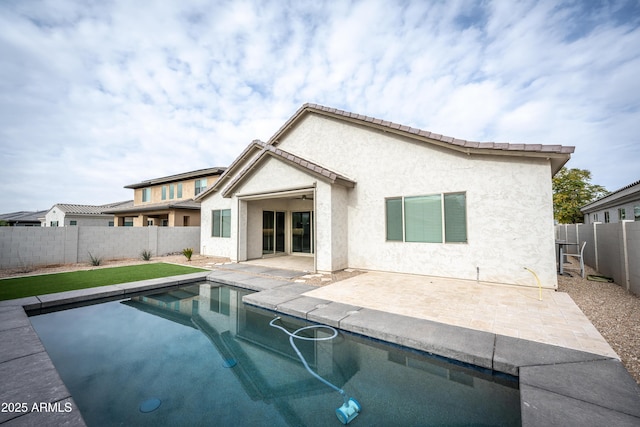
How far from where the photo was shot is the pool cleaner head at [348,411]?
264 centimetres

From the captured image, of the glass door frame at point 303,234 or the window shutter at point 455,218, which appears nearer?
the window shutter at point 455,218

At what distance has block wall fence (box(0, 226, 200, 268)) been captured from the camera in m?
10.9

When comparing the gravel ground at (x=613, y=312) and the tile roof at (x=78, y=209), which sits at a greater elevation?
the tile roof at (x=78, y=209)

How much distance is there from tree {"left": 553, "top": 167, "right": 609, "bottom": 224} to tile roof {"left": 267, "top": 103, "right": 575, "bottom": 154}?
103 ft

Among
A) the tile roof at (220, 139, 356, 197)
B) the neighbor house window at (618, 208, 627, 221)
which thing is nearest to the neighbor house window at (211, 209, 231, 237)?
the tile roof at (220, 139, 356, 197)

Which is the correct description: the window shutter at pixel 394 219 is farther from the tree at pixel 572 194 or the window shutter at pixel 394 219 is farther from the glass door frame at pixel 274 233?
the tree at pixel 572 194

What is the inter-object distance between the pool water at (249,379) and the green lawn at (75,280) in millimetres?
2447

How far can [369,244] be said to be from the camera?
983cm

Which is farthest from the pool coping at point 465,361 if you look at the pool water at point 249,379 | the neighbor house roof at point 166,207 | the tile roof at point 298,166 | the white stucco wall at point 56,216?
the white stucco wall at point 56,216

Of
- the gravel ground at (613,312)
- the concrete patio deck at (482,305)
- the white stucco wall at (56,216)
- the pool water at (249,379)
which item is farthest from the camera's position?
Result: the white stucco wall at (56,216)

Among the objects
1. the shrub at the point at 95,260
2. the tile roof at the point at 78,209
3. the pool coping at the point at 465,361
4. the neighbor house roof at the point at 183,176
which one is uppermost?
the neighbor house roof at the point at 183,176

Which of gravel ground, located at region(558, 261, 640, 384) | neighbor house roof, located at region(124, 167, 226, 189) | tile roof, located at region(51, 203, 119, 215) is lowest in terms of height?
gravel ground, located at region(558, 261, 640, 384)

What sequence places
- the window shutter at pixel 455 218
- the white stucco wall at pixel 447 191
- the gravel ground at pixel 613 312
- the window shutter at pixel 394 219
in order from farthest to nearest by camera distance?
1. the window shutter at pixel 394 219
2. the window shutter at pixel 455 218
3. the white stucco wall at pixel 447 191
4. the gravel ground at pixel 613 312

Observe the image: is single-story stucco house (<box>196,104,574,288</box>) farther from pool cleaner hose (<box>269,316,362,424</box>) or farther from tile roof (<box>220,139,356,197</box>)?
pool cleaner hose (<box>269,316,362,424</box>)
